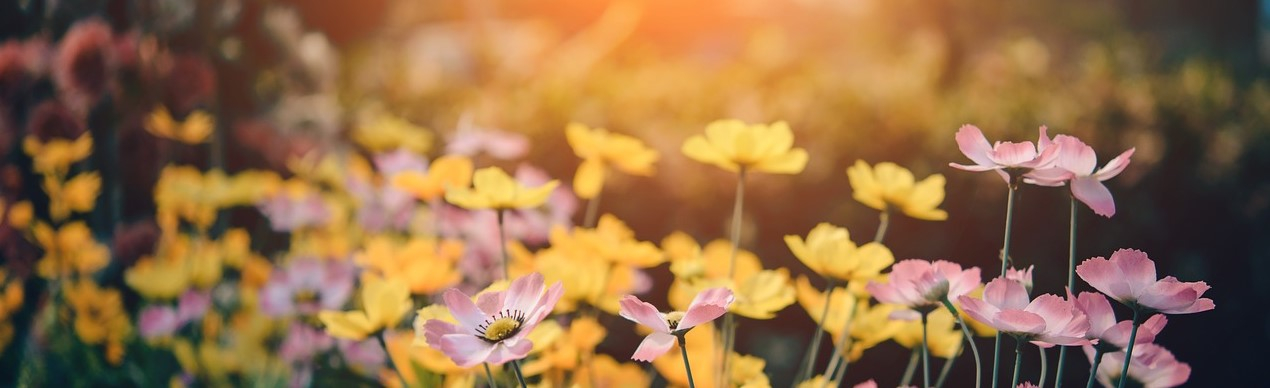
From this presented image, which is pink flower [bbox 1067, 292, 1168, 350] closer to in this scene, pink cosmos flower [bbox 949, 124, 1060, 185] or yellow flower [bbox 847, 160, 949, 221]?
pink cosmos flower [bbox 949, 124, 1060, 185]

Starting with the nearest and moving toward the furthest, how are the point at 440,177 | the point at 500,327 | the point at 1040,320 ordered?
the point at 1040,320, the point at 500,327, the point at 440,177

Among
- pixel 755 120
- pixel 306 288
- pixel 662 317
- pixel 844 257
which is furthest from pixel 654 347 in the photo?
pixel 755 120

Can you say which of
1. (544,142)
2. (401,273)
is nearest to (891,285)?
(401,273)

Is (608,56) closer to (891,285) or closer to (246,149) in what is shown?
(246,149)

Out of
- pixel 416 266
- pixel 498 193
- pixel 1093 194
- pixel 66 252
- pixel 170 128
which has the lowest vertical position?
pixel 66 252

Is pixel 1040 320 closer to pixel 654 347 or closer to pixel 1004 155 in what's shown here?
pixel 1004 155

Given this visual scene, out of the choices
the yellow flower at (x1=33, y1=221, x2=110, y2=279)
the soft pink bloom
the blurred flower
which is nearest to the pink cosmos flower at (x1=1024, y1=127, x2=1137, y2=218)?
the soft pink bloom
